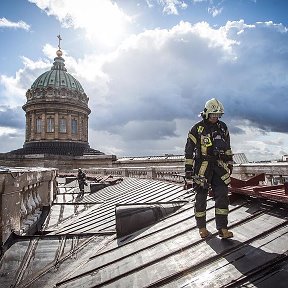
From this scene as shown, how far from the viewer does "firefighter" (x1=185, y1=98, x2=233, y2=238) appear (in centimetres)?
439

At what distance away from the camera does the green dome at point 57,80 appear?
53.9 meters

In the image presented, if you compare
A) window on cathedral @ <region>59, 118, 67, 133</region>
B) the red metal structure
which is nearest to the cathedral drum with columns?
window on cathedral @ <region>59, 118, 67, 133</region>

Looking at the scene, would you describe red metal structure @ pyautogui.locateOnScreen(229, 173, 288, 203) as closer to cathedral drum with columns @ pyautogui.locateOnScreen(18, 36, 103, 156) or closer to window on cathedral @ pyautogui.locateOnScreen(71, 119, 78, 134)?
cathedral drum with columns @ pyautogui.locateOnScreen(18, 36, 103, 156)

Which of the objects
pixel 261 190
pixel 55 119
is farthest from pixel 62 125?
pixel 261 190

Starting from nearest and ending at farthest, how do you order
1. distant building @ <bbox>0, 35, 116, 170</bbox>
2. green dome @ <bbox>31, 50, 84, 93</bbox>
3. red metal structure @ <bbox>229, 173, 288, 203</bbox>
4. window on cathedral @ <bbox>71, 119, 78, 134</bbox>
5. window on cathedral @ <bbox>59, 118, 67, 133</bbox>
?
red metal structure @ <bbox>229, 173, 288, 203</bbox>
distant building @ <bbox>0, 35, 116, 170</bbox>
window on cathedral @ <bbox>59, 118, 67, 133</bbox>
window on cathedral @ <bbox>71, 119, 78, 134</bbox>
green dome @ <bbox>31, 50, 84, 93</bbox>

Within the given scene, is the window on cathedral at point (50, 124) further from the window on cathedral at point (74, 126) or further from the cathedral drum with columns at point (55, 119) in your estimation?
the window on cathedral at point (74, 126)

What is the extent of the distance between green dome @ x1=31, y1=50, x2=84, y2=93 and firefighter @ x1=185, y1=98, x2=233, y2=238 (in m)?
52.1

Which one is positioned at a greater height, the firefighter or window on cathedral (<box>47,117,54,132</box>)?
window on cathedral (<box>47,117,54,132</box>)

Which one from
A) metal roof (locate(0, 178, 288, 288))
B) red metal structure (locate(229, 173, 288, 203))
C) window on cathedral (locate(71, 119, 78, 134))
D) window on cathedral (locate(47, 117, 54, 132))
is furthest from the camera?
window on cathedral (locate(71, 119, 78, 134))

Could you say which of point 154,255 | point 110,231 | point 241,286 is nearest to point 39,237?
point 110,231

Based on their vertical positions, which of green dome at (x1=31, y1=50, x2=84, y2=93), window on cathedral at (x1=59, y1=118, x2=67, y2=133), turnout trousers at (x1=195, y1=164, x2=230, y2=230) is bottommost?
turnout trousers at (x1=195, y1=164, x2=230, y2=230)

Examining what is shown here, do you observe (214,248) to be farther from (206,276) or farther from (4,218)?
(4,218)

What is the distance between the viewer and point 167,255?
3.96m

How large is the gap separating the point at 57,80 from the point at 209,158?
180ft
